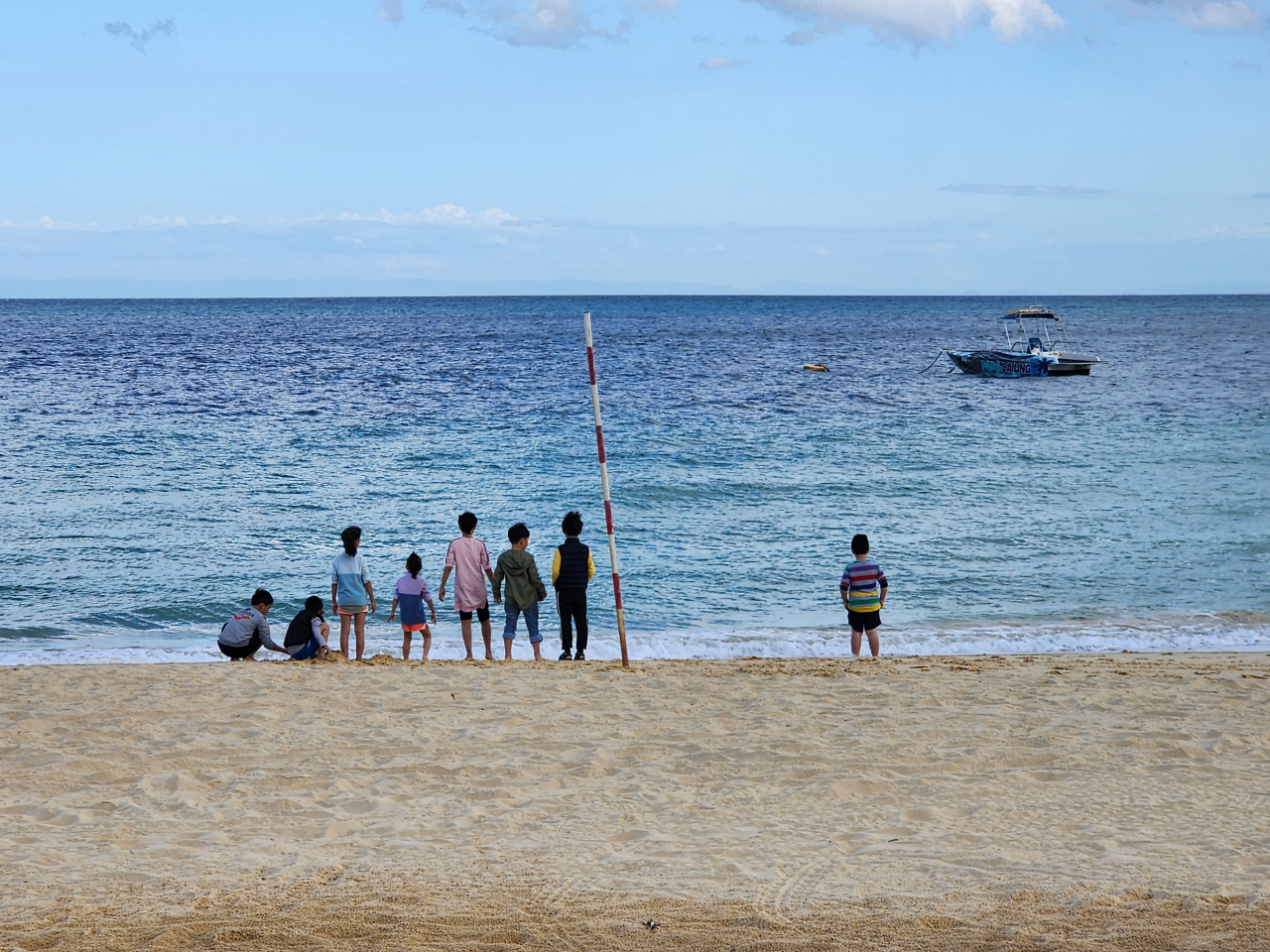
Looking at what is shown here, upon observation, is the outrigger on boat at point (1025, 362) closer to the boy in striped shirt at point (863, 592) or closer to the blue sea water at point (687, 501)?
the blue sea water at point (687, 501)

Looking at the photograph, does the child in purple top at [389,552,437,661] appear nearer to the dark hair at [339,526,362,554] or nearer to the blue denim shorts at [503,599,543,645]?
the dark hair at [339,526,362,554]

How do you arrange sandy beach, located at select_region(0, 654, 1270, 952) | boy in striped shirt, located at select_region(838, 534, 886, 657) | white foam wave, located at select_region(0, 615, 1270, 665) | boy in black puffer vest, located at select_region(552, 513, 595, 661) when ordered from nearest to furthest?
sandy beach, located at select_region(0, 654, 1270, 952) → boy in black puffer vest, located at select_region(552, 513, 595, 661) → boy in striped shirt, located at select_region(838, 534, 886, 657) → white foam wave, located at select_region(0, 615, 1270, 665)

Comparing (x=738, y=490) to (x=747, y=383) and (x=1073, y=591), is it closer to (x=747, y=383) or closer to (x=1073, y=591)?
(x=1073, y=591)

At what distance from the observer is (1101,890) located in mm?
5164

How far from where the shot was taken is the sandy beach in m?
4.91

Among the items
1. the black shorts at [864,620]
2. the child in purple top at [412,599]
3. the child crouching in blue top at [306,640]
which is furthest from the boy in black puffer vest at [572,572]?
the black shorts at [864,620]

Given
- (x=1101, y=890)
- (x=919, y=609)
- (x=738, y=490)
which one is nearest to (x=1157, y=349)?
(x=738, y=490)

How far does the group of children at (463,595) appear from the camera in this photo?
34.9 ft

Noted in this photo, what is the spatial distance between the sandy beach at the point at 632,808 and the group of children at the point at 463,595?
848mm

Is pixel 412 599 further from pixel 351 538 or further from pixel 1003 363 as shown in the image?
pixel 1003 363

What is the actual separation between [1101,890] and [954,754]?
224 centimetres

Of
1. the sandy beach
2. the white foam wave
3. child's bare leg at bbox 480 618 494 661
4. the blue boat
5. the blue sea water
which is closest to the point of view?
the sandy beach

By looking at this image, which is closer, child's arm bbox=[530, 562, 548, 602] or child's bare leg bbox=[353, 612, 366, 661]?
child's arm bbox=[530, 562, 548, 602]

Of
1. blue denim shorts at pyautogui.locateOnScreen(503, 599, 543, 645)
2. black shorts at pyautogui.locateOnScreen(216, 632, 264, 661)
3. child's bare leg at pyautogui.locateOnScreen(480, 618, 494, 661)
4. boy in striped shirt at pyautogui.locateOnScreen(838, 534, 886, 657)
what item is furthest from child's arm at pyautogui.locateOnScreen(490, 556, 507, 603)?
boy in striped shirt at pyautogui.locateOnScreen(838, 534, 886, 657)
